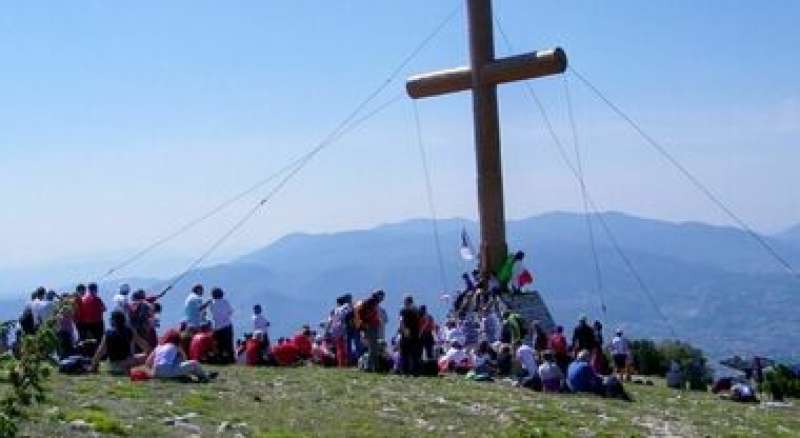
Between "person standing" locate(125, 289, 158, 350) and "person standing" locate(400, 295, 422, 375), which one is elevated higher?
"person standing" locate(125, 289, 158, 350)

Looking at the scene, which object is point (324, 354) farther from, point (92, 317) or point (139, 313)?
point (92, 317)

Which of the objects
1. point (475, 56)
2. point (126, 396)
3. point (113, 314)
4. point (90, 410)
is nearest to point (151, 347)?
point (113, 314)

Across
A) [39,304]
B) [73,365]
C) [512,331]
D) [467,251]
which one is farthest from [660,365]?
[73,365]

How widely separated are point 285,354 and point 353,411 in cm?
1143

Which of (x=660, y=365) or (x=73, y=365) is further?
(x=660, y=365)

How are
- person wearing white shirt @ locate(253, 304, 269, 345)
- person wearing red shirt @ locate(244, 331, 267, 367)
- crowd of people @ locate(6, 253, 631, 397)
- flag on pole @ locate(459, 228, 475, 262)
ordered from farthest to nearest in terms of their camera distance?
flag on pole @ locate(459, 228, 475, 262), person wearing white shirt @ locate(253, 304, 269, 345), person wearing red shirt @ locate(244, 331, 267, 367), crowd of people @ locate(6, 253, 631, 397)

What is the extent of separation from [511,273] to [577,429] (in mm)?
14763

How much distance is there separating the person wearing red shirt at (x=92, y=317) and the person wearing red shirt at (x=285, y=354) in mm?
4665

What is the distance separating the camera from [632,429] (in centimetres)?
2120

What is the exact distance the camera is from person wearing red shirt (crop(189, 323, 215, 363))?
2988cm

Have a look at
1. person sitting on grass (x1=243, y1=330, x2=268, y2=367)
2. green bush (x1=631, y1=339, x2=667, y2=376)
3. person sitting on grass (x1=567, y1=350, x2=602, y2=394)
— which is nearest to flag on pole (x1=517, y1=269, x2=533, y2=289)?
person sitting on grass (x1=567, y1=350, x2=602, y2=394)

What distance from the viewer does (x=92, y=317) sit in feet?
95.9

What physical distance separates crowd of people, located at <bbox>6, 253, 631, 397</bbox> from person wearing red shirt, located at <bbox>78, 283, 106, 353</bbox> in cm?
2

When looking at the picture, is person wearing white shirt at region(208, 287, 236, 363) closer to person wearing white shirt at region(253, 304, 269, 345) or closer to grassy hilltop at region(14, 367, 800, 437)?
person wearing white shirt at region(253, 304, 269, 345)
